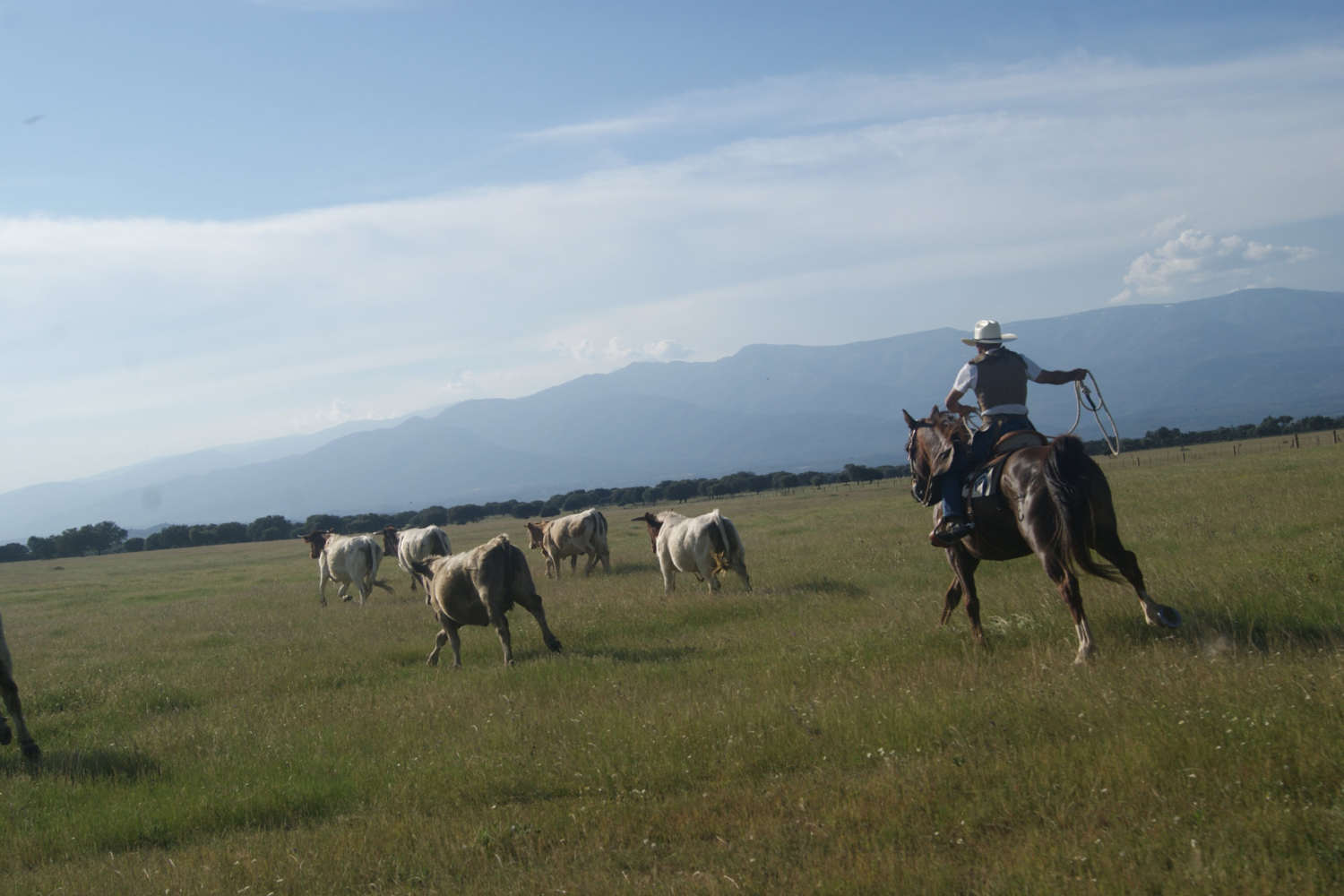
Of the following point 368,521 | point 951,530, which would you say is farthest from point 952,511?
point 368,521

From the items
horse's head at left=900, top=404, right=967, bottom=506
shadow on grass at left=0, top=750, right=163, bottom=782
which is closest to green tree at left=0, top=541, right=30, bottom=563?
shadow on grass at left=0, top=750, right=163, bottom=782

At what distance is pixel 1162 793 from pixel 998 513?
169 inches

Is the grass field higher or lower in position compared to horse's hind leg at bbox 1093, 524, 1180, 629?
lower

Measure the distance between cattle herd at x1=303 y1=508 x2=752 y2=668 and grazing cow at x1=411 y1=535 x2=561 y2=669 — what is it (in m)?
0.01

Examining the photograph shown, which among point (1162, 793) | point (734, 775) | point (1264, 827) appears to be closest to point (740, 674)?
point (734, 775)

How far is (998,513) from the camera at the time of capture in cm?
926

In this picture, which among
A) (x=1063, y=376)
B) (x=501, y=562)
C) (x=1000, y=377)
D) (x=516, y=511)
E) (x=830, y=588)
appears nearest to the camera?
(x=1063, y=376)

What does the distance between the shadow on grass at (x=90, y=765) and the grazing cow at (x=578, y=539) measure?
14.7 meters

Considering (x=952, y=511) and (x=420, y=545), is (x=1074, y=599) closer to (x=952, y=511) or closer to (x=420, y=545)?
(x=952, y=511)

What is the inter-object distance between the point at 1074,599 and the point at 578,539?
58.6 ft

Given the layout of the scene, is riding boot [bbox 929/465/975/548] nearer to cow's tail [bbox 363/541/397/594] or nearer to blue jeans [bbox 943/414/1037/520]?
blue jeans [bbox 943/414/1037/520]

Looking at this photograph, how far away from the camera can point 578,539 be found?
2494cm

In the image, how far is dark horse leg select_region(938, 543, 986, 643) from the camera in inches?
382

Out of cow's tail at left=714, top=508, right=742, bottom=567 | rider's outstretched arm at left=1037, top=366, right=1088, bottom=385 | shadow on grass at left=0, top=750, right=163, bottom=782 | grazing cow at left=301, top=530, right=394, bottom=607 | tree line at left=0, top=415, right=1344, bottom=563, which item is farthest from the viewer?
tree line at left=0, top=415, right=1344, bottom=563
